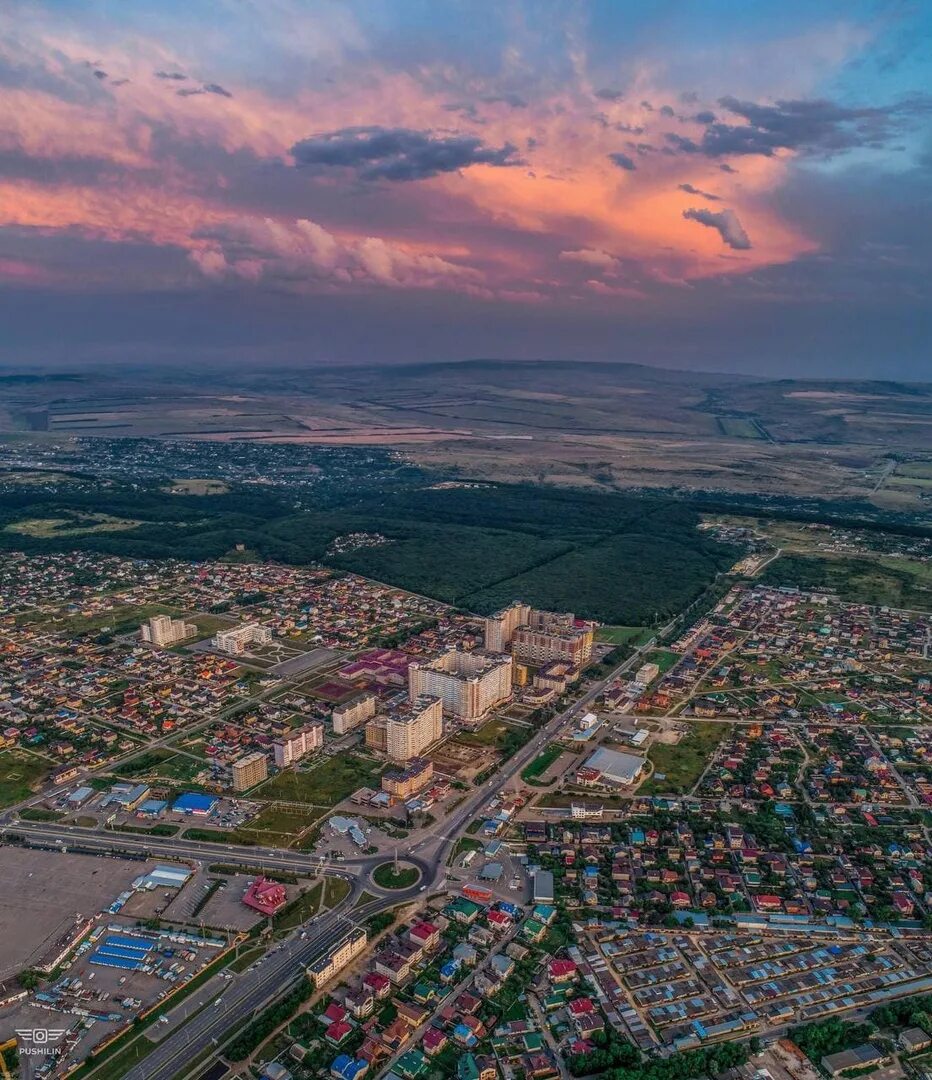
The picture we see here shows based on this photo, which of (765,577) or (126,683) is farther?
(765,577)

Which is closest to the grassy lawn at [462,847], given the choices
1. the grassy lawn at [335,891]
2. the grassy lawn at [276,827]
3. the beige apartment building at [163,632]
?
the grassy lawn at [335,891]

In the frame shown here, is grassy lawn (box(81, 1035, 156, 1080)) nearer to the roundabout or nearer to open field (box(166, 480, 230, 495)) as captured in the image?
the roundabout

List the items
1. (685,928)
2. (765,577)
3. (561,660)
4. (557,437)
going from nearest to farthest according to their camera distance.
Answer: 1. (685,928)
2. (561,660)
3. (765,577)
4. (557,437)

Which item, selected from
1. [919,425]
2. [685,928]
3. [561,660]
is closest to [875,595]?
[561,660]

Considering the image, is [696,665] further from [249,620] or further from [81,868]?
[81,868]

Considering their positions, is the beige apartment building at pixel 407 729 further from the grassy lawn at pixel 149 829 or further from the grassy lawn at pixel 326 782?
the grassy lawn at pixel 149 829

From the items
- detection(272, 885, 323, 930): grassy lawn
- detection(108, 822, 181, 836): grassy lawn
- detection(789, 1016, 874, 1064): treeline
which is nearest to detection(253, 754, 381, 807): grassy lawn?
detection(108, 822, 181, 836): grassy lawn
